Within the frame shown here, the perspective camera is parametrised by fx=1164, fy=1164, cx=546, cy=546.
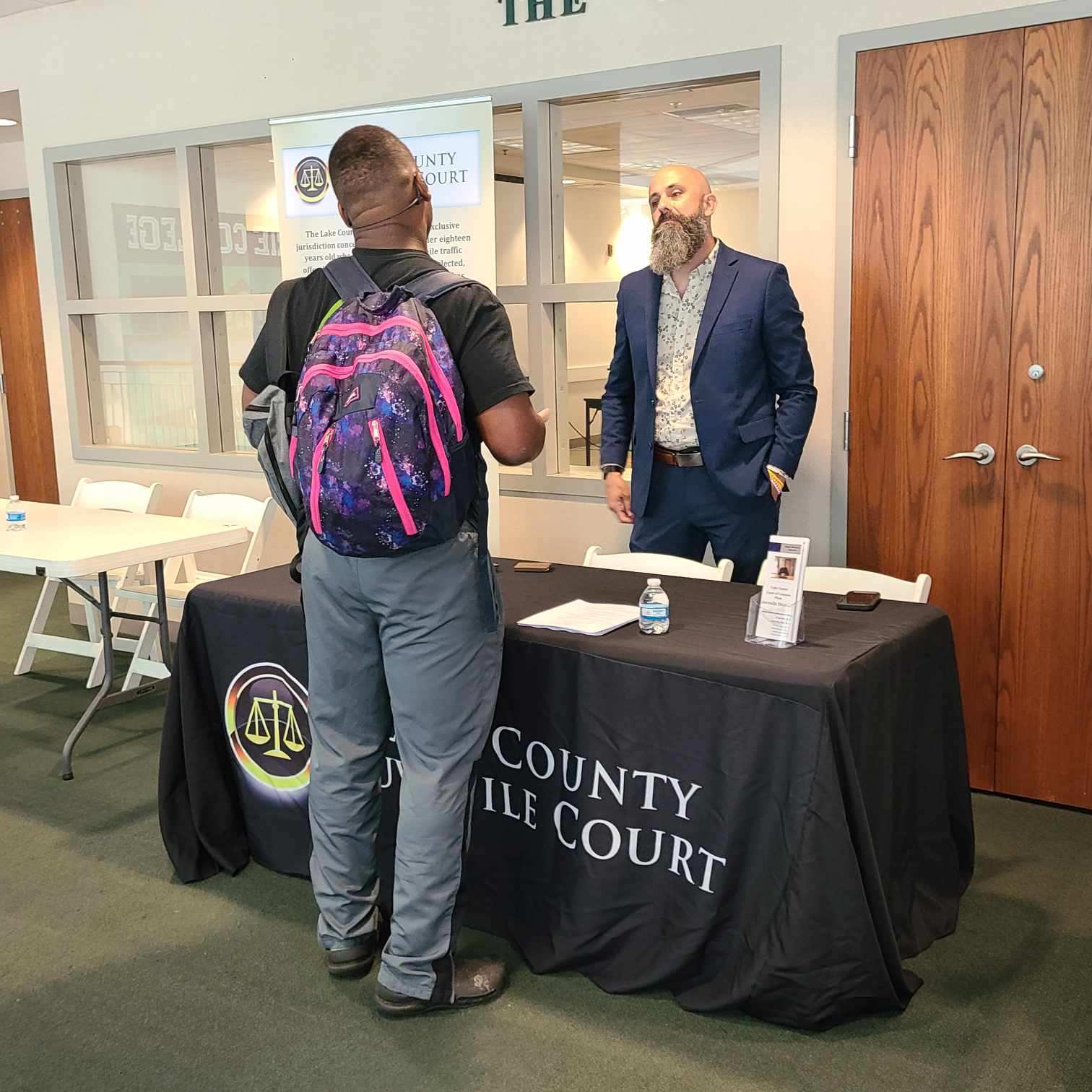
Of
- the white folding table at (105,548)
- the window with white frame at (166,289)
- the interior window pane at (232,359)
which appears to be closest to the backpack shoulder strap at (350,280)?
the white folding table at (105,548)

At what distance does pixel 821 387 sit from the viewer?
3768 mm

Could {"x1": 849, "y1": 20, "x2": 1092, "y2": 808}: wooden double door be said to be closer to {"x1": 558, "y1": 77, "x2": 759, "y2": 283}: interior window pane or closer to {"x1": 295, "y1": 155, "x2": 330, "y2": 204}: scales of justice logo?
{"x1": 558, "y1": 77, "x2": 759, "y2": 283}: interior window pane

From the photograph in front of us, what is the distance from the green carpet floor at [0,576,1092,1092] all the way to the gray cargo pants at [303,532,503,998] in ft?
0.62

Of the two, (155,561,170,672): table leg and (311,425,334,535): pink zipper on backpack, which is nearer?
(311,425,334,535): pink zipper on backpack

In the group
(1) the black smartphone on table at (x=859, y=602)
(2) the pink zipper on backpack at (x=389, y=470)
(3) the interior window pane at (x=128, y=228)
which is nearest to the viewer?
(2) the pink zipper on backpack at (x=389, y=470)

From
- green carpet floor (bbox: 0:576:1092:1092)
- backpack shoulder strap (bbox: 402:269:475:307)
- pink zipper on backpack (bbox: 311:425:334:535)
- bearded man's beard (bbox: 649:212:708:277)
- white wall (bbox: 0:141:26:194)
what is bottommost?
green carpet floor (bbox: 0:576:1092:1092)

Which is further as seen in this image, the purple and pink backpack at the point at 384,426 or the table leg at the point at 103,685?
the table leg at the point at 103,685

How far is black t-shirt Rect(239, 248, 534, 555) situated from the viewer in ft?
7.19

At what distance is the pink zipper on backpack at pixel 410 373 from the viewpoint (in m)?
2.11

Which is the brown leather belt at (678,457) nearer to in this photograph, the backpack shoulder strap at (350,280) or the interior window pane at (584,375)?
the interior window pane at (584,375)

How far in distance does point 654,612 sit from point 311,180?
9.21ft

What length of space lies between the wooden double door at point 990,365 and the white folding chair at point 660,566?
29.9 inches

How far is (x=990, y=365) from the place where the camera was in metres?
3.46

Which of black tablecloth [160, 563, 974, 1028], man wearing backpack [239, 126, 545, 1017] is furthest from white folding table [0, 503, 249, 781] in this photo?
man wearing backpack [239, 126, 545, 1017]
